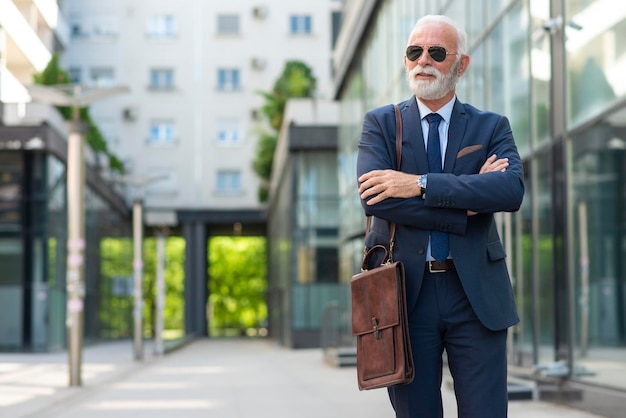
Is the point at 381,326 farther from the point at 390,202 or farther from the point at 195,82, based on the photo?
the point at 195,82

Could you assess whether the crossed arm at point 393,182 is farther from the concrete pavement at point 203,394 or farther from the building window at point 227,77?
the building window at point 227,77

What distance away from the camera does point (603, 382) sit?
10367 mm

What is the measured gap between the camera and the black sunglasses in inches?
148

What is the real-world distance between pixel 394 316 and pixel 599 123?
7807 mm

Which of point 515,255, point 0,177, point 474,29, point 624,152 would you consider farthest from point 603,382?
point 0,177

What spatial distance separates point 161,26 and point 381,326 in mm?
52886

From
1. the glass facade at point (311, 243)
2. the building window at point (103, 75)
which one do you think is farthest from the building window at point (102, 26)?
the glass facade at point (311, 243)

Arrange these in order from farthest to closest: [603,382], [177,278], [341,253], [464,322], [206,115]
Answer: [177,278]
[206,115]
[341,253]
[603,382]
[464,322]

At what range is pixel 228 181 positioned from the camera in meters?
54.4

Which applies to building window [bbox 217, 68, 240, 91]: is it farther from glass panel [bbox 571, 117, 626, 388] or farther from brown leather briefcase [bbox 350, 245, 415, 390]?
brown leather briefcase [bbox 350, 245, 415, 390]

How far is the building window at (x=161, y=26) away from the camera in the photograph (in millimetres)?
55156

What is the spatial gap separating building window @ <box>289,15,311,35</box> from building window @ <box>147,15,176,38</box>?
5.61 metres

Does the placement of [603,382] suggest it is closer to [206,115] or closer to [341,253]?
[341,253]

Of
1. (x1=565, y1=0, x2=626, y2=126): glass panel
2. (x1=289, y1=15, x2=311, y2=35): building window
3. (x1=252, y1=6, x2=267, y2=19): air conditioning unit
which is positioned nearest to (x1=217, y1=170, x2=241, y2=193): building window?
(x1=289, y1=15, x2=311, y2=35): building window
